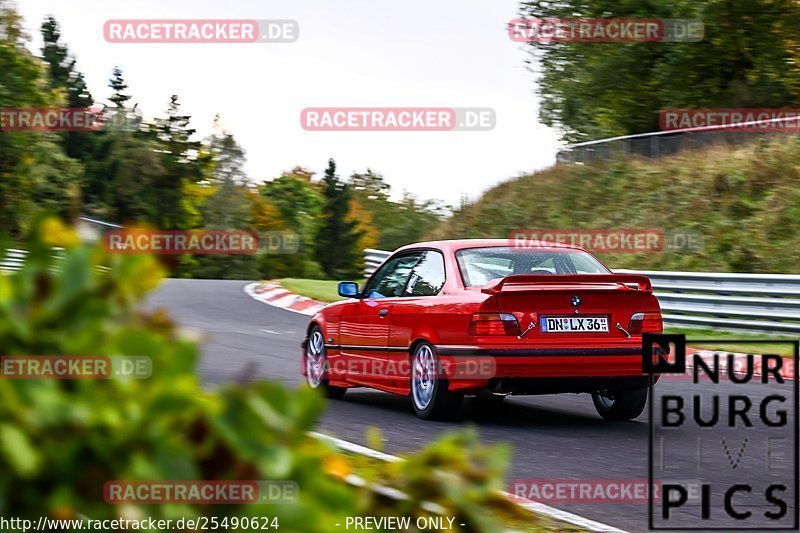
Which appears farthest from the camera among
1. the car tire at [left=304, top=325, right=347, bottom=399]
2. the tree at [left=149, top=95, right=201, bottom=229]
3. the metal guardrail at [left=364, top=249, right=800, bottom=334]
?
the tree at [left=149, top=95, right=201, bottom=229]

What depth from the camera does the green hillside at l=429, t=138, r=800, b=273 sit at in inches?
936

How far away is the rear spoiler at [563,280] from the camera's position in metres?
8.94

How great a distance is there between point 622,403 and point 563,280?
1.46 meters

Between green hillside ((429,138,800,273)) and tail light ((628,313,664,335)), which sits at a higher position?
green hillside ((429,138,800,273))

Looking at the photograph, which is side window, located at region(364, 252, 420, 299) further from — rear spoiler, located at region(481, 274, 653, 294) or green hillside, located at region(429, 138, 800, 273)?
green hillside, located at region(429, 138, 800, 273)

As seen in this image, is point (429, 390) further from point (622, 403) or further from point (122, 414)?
point (122, 414)

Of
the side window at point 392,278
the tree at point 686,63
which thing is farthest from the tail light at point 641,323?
the tree at point 686,63

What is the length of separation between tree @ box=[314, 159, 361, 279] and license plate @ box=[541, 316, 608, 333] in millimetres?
98202

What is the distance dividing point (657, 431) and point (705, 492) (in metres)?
2.67

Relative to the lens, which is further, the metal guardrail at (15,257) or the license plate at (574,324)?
the license plate at (574,324)

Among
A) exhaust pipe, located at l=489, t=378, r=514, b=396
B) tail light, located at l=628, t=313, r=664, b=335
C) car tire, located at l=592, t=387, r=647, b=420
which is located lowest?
car tire, located at l=592, t=387, r=647, b=420

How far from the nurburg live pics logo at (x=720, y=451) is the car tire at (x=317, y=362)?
306cm

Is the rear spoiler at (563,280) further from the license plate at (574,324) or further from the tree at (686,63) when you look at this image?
the tree at (686,63)

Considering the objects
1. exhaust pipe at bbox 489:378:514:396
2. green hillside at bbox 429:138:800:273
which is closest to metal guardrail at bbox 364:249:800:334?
green hillside at bbox 429:138:800:273
